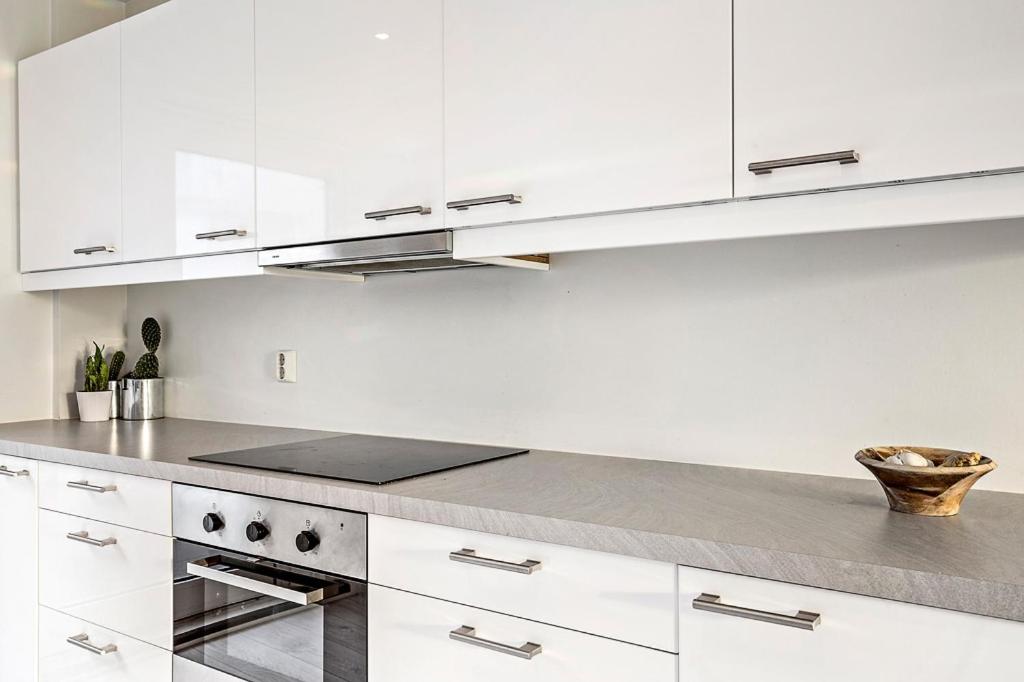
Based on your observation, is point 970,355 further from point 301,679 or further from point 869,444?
point 301,679

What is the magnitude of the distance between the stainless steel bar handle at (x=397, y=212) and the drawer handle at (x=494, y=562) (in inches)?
29.5

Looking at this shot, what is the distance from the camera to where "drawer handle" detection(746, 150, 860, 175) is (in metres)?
1.24

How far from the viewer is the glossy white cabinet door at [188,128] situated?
211 cm

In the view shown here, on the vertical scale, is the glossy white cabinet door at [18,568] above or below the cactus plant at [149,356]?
below

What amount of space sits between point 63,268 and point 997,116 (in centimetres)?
263

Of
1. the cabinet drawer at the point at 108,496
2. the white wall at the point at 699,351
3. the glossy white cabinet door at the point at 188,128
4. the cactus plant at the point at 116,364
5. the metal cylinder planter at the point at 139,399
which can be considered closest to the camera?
the white wall at the point at 699,351

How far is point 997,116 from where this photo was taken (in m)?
1.15

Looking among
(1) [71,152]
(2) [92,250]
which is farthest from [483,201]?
(1) [71,152]

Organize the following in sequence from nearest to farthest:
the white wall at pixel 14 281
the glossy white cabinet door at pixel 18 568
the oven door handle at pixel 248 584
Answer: the oven door handle at pixel 248 584
the glossy white cabinet door at pixel 18 568
the white wall at pixel 14 281

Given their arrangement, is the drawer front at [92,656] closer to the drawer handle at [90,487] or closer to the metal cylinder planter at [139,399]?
the drawer handle at [90,487]

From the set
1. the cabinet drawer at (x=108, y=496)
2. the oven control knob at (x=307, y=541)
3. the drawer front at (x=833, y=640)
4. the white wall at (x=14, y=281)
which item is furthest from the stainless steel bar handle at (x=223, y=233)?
the drawer front at (x=833, y=640)

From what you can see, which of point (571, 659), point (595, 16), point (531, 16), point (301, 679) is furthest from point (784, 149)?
point (301, 679)

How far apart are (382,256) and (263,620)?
0.85 m

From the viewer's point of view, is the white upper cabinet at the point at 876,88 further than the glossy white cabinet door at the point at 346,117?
No
